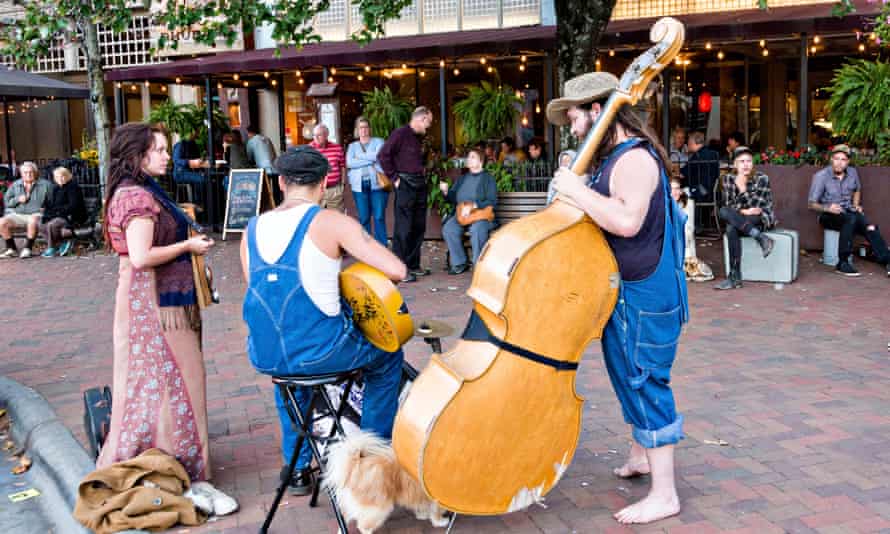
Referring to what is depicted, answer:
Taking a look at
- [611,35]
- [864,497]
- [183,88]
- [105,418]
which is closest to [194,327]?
[105,418]

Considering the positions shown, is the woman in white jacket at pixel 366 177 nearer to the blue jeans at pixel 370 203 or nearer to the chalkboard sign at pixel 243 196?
the blue jeans at pixel 370 203

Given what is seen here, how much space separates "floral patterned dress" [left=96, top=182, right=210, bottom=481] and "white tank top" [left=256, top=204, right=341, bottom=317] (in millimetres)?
781

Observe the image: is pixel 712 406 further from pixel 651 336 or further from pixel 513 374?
pixel 513 374

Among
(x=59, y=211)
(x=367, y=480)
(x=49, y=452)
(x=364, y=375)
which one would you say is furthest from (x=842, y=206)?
(x=59, y=211)

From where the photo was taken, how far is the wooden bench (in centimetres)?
1052

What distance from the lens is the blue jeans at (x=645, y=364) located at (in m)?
3.47

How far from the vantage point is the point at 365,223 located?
1076 cm

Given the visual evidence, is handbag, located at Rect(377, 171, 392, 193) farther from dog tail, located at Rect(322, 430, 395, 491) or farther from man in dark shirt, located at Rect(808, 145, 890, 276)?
dog tail, located at Rect(322, 430, 395, 491)

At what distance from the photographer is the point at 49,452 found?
480 cm

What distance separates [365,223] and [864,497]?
761 centimetres

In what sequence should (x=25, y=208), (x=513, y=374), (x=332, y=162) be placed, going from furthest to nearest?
(x=25, y=208) < (x=332, y=162) < (x=513, y=374)

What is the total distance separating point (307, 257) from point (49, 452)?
7.55 feet

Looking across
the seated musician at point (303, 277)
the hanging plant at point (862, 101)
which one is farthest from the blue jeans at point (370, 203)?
the seated musician at point (303, 277)

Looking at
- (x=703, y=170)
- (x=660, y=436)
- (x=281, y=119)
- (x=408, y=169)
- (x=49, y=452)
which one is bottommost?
(x=49, y=452)
